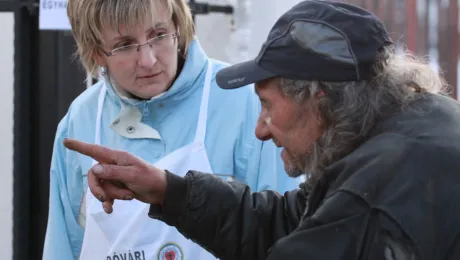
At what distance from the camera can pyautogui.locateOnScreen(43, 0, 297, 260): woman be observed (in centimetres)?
233

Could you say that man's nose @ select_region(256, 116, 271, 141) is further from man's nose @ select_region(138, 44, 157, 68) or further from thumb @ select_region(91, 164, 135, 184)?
man's nose @ select_region(138, 44, 157, 68)

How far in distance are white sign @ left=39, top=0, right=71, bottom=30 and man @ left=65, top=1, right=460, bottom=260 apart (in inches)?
60.3

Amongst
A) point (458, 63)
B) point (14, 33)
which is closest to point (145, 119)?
point (14, 33)

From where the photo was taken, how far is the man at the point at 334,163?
1.54 metres

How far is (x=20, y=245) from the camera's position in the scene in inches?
143

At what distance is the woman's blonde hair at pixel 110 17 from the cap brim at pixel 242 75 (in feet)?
1.52

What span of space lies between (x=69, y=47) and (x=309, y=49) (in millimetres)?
2345

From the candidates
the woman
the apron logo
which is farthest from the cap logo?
the apron logo

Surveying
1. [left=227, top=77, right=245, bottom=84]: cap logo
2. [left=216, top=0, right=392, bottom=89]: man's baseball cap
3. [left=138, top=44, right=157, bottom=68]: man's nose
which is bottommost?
[left=138, top=44, right=157, bottom=68]: man's nose

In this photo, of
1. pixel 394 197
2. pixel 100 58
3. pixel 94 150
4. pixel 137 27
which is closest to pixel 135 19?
pixel 137 27

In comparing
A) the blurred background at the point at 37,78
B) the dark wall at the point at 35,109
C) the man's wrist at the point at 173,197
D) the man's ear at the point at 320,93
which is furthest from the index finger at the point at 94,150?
the dark wall at the point at 35,109

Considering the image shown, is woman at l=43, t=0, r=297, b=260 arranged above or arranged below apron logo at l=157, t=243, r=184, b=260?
above

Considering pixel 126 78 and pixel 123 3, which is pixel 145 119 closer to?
pixel 126 78

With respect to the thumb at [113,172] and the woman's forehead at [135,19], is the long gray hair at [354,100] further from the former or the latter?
the woman's forehead at [135,19]
